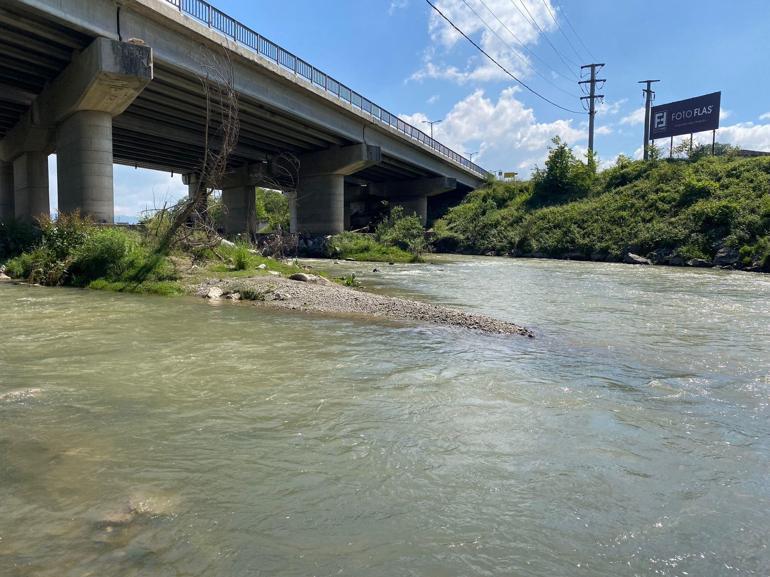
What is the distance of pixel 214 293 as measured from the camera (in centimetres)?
1372

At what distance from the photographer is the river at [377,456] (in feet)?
9.62

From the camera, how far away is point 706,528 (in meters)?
3.22

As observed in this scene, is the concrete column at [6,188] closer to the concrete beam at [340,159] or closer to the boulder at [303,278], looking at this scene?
the concrete beam at [340,159]

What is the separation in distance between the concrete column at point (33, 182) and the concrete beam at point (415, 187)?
3753 cm

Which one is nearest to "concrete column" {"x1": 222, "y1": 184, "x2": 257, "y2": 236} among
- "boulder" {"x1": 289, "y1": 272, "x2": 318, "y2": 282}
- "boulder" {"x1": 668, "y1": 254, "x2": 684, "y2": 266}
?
"boulder" {"x1": 289, "y1": 272, "x2": 318, "y2": 282}

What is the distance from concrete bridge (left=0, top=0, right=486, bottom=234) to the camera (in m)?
19.3

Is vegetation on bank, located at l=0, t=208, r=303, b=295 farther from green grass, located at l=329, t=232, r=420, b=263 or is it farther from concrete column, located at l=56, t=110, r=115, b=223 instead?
green grass, located at l=329, t=232, r=420, b=263

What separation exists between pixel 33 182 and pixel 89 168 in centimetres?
1005

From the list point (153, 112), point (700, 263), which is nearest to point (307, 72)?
point (153, 112)

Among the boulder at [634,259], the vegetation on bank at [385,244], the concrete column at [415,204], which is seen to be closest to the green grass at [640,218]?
the boulder at [634,259]

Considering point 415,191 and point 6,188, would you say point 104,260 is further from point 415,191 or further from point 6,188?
point 415,191

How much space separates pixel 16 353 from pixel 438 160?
5016cm

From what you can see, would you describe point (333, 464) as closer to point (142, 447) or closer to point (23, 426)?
point (142, 447)

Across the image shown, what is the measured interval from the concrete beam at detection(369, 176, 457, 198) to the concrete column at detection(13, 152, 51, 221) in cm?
3753
